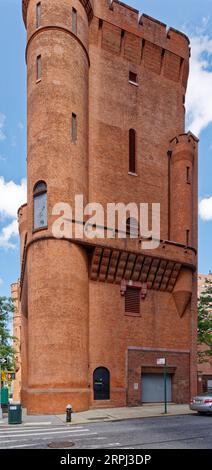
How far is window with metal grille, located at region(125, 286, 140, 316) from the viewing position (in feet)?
112

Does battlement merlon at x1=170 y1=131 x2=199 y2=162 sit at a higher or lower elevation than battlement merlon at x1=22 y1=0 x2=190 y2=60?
lower

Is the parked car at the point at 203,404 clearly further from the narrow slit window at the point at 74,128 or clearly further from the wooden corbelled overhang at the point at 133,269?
the narrow slit window at the point at 74,128

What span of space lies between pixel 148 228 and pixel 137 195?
96.0 inches

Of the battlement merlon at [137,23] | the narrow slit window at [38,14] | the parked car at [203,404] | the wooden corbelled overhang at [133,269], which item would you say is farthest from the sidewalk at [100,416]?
the battlement merlon at [137,23]

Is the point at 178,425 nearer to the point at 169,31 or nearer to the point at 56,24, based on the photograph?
the point at 56,24

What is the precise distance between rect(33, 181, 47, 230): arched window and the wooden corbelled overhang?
148 inches

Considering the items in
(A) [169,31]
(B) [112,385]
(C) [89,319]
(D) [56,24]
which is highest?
(A) [169,31]

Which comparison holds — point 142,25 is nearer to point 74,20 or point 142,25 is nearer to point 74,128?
point 74,20

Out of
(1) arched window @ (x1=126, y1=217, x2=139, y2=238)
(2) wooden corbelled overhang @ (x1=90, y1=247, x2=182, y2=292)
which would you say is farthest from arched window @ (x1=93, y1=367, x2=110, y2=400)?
(1) arched window @ (x1=126, y1=217, x2=139, y2=238)

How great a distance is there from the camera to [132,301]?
3438 centimetres


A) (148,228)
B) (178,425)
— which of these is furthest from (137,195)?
(178,425)

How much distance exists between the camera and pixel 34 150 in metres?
31.7

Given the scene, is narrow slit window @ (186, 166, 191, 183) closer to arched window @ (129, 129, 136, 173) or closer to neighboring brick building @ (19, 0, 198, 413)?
neighboring brick building @ (19, 0, 198, 413)
